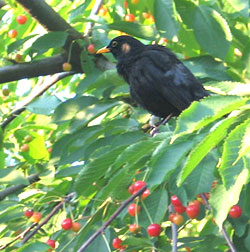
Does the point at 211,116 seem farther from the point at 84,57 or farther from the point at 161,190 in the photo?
the point at 84,57

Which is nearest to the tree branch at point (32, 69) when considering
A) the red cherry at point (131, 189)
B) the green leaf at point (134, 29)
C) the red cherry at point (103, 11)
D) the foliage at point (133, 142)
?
the foliage at point (133, 142)

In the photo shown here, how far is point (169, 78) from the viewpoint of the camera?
429 cm

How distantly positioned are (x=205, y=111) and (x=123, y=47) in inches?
116

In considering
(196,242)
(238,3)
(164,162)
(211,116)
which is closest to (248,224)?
(196,242)

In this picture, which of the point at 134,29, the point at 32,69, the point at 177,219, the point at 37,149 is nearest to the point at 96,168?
the point at 177,219

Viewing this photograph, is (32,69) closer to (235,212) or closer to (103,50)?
(103,50)

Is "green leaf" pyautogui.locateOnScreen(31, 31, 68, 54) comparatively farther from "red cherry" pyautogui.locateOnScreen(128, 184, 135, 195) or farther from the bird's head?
"red cherry" pyautogui.locateOnScreen(128, 184, 135, 195)

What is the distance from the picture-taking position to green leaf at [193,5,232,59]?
347cm

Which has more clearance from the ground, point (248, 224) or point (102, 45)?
point (102, 45)

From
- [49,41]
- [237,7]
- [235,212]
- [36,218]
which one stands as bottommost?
[235,212]

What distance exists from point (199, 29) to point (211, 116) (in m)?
1.91

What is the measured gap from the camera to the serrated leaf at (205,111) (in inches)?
66.1

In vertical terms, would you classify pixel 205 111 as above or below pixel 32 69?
above

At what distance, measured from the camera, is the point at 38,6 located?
157 inches
